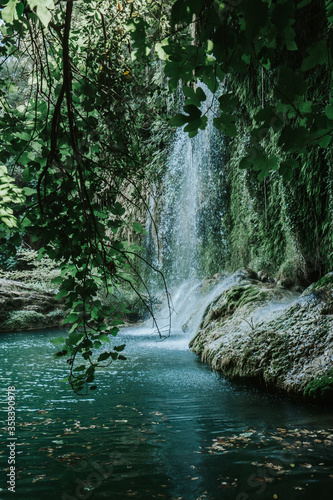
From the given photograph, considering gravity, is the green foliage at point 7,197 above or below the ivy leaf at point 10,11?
below

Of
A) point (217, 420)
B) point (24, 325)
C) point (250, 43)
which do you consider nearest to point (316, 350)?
point (217, 420)

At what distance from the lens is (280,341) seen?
5172 mm

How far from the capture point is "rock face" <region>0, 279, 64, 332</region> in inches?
486

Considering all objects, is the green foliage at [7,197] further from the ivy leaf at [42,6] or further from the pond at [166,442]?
the pond at [166,442]

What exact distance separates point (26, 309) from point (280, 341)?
9.77m

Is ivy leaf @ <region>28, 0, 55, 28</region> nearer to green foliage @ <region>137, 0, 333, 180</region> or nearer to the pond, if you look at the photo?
green foliage @ <region>137, 0, 333, 180</region>

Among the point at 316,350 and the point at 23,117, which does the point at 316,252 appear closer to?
the point at 316,350

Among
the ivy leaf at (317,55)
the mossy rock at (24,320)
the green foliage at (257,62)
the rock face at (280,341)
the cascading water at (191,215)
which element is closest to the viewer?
the green foliage at (257,62)

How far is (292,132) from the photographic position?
140cm

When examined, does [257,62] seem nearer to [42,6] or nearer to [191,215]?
[42,6]

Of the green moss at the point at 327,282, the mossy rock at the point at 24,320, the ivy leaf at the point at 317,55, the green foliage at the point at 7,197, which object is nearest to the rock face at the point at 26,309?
the mossy rock at the point at 24,320

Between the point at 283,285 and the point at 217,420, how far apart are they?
13.8ft

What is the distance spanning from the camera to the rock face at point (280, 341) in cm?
455

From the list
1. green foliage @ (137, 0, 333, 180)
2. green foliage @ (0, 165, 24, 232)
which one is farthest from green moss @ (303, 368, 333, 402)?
green foliage @ (0, 165, 24, 232)
